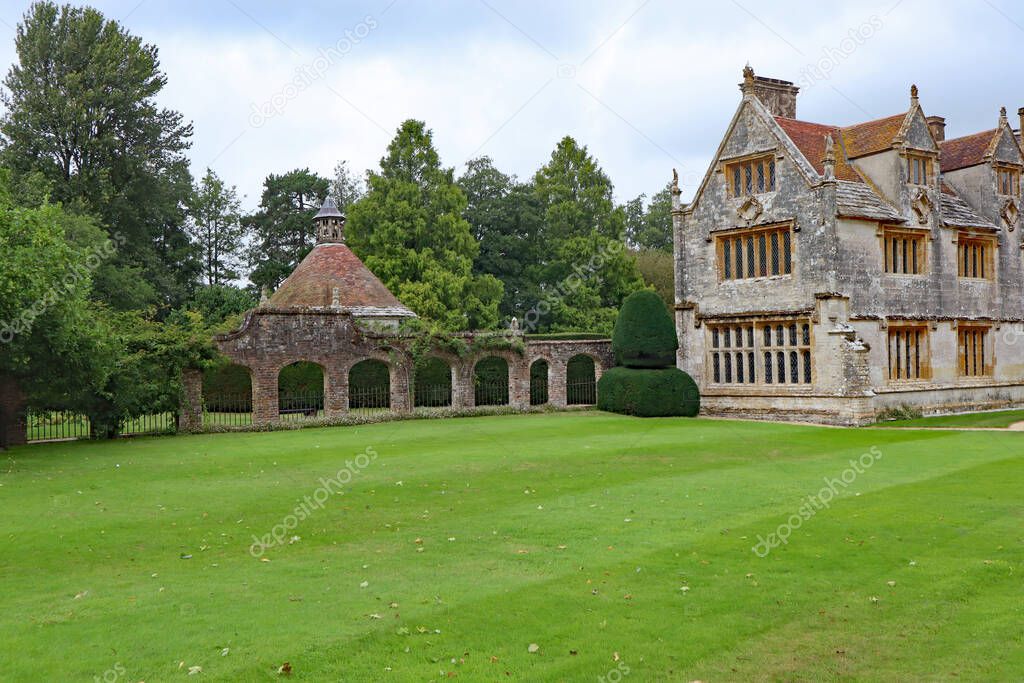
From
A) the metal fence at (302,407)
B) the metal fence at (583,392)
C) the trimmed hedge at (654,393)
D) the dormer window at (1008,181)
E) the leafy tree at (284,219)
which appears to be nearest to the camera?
the metal fence at (302,407)

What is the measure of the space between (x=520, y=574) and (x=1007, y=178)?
31359 millimetres

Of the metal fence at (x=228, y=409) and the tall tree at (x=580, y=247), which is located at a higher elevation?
the tall tree at (x=580, y=247)

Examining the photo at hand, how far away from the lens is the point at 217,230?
6219 cm

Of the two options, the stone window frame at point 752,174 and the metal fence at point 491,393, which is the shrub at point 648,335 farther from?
the metal fence at point 491,393

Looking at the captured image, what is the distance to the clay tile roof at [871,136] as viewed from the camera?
29.5m

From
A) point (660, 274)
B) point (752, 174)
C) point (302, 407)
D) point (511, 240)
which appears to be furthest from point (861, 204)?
point (511, 240)

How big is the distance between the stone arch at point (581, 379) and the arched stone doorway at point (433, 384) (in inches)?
187

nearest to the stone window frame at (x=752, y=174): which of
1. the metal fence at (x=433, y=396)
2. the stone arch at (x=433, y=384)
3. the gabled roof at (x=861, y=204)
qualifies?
the gabled roof at (x=861, y=204)

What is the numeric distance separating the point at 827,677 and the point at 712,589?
6.53ft

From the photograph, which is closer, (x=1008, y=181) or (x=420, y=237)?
(x=1008, y=181)

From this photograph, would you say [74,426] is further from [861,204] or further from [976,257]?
[976,257]

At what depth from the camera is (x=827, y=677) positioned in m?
6.43

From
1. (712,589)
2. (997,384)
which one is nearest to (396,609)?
(712,589)

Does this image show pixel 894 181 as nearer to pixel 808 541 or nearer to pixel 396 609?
pixel 808 541
